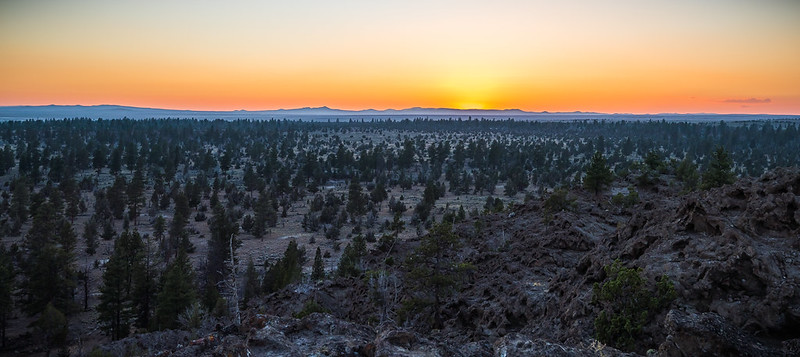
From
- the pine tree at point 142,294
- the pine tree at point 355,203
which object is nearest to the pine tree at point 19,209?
the pine tree at point 142,294

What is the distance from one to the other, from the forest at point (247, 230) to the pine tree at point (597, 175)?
0.31 ft

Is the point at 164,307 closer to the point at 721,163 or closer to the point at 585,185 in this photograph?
the point at 585,185

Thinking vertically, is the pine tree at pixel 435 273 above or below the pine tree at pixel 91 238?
above

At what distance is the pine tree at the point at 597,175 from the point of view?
33.5 meters

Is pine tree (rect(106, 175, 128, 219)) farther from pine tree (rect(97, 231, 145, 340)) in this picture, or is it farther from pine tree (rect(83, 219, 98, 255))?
pine tree (rect(97, 231, 145, 340))

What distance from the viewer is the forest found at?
66.8ft

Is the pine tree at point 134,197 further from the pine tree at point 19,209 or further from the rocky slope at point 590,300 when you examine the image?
the rocky slope at point 590,300

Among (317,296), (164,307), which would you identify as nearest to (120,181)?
(164,307)

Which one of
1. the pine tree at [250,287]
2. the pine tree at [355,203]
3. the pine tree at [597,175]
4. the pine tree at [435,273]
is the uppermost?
the pine tree at [597,175]

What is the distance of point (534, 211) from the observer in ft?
106

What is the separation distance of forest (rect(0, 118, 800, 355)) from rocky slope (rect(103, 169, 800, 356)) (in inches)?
33.0

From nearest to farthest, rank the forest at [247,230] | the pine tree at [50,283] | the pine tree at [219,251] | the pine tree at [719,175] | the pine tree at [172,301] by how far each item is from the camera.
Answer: the forest at [247,230] → the pine tree at [172,301] → the pine tree at [50,283] → the pine tree at [719,175] → the pine tree at [219,251]

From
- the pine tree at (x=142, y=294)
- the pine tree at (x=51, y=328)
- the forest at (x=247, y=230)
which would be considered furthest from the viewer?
the pine tree at (x=142, y=294)

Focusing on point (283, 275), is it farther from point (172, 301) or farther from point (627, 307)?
point (627, 307)
